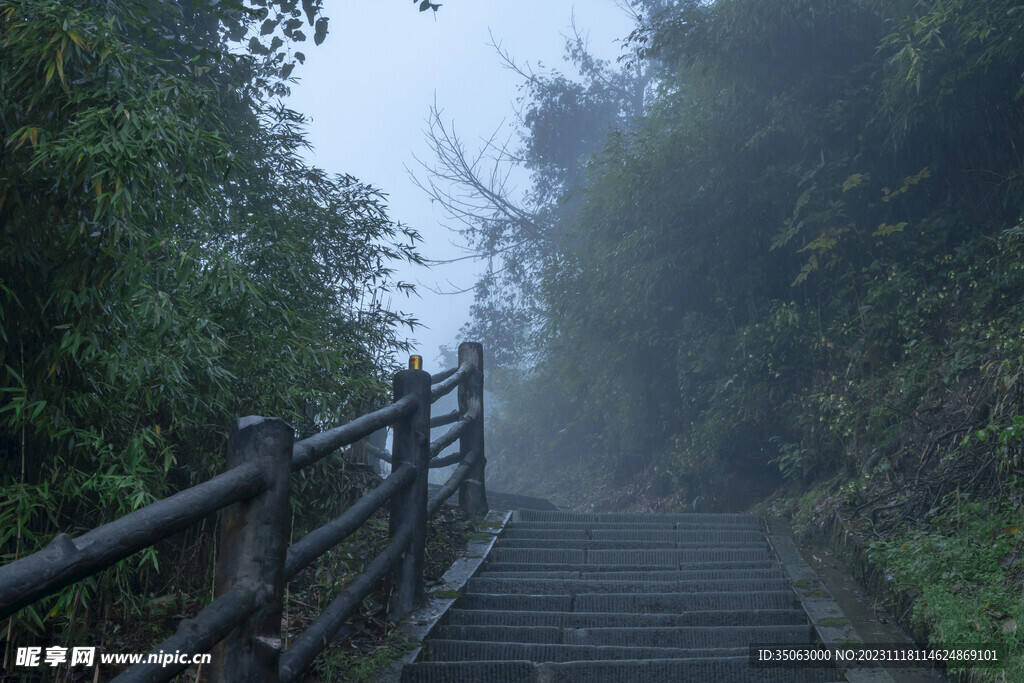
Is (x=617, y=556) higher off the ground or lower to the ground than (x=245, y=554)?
higher

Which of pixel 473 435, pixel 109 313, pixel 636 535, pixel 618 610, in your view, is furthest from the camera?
pixel 473 435

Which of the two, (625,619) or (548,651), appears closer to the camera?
(548,651)

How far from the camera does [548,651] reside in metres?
3.50

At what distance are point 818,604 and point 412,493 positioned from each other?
216 centimetres

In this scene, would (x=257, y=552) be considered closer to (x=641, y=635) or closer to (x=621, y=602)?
(x=641, y=635)

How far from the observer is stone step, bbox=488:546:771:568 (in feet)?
17.1

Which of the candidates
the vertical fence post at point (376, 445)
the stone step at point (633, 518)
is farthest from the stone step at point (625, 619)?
the vertical fence post at point (376, 445)

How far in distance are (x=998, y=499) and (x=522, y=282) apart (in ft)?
56.2

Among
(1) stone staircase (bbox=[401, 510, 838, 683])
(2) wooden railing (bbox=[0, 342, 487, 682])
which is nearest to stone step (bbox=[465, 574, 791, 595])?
(1) stone staircase (bbox=[401, 510, 838, 683])

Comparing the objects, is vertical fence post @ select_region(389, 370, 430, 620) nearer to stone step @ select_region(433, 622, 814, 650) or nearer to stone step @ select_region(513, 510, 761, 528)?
stone step @ select_region(433, 622, 814, 650)

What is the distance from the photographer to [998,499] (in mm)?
4406

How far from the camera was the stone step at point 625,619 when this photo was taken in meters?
3.98

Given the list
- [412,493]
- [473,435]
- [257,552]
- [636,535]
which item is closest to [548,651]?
[412,493]

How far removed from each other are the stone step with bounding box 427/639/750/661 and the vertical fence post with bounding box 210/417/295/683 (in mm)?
1405
